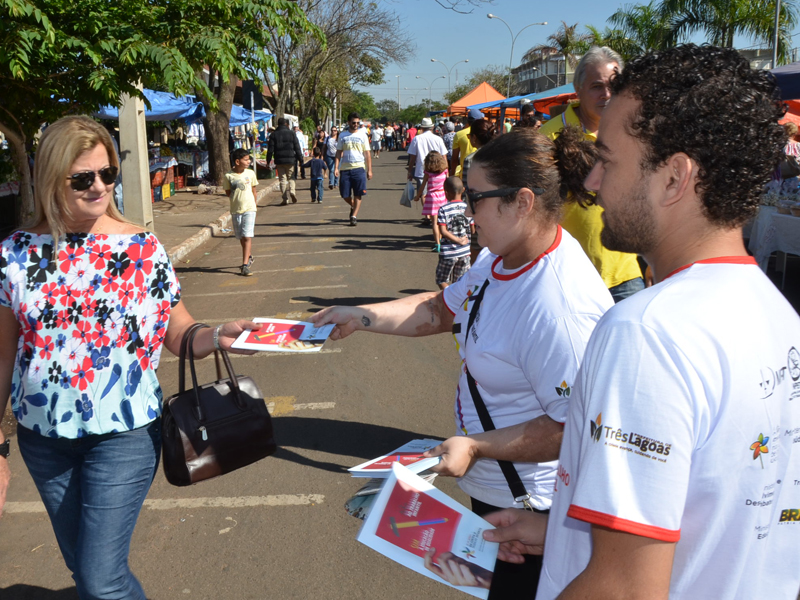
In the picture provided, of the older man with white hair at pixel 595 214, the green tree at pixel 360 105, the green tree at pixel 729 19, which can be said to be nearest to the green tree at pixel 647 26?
the green tree at pixel 729 19

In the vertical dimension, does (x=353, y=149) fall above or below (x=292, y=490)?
above

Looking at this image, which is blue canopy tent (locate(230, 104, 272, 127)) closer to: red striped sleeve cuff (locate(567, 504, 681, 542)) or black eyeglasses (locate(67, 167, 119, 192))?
black eyeglasses (locate(67, 167, 119, 192))

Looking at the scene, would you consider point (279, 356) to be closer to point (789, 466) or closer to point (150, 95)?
point (789, 466)

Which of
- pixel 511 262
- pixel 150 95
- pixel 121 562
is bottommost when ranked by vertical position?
pixel 121 562

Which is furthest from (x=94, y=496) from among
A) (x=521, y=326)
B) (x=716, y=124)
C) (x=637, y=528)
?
(x=716, y=124)

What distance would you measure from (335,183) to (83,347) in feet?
70.5

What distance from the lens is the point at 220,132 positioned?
62.0 ft

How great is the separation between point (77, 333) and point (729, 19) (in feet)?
99.6

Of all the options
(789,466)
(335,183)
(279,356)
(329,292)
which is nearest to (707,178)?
(789,466)

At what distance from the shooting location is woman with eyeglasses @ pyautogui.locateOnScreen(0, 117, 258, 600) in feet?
7.38

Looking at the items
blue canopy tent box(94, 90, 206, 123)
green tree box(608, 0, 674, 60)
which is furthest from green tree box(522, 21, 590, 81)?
blue canopy tent box(94, 90, 206, 123)

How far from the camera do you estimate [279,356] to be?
6.30m

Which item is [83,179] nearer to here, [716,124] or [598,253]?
[716,124]

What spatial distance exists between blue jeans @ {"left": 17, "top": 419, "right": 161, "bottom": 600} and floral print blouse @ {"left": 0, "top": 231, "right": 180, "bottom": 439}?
0.21 feet
